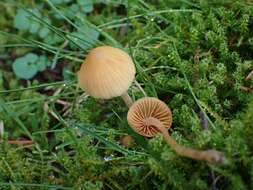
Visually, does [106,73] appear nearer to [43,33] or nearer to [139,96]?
[139,96]

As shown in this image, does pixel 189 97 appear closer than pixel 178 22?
Yes

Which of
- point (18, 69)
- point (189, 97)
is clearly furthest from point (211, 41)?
point (18, 69)

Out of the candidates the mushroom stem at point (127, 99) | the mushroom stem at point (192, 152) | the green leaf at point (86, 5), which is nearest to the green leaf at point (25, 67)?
the green leaf at point (86, 5)

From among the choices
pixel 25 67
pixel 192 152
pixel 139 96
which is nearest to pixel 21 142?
pixel 25 67

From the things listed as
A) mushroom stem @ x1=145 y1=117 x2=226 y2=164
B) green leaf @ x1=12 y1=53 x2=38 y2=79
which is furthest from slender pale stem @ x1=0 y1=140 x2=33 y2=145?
mushroom stem @ x1=145 y1=117 x2=226 y2=164

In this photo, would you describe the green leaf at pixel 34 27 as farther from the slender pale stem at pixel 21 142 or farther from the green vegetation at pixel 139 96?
the slender pale stem at pixel 21 142

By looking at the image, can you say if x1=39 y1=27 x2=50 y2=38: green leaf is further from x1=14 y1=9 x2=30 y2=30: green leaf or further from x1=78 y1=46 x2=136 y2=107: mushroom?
x1=78 y1=46 x2=136 y2=107: mushroom

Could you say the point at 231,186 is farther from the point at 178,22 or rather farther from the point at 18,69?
the point at 18,69
